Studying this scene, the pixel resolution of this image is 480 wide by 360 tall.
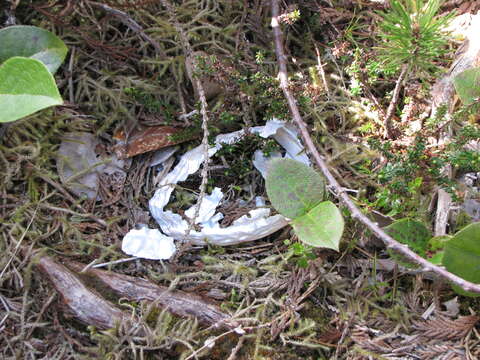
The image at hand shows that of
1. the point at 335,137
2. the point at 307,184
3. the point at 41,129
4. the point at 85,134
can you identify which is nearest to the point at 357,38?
the point at 335,137

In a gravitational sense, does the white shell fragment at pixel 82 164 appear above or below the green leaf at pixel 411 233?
below

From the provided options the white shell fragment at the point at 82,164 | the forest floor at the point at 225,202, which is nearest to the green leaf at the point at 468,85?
the forest floor at the point at 225,202

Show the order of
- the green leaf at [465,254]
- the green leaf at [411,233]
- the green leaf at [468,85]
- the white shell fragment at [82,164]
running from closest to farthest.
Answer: the green leaf at [465,254] < the green leaf at [411,233] < the green leaf at [468,85] < the white shell fragment at [82,164]

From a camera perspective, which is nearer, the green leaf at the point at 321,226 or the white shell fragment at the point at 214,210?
the green leaf at the point at 321,226

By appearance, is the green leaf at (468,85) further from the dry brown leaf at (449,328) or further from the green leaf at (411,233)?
the dry brown leaf at (449,328)

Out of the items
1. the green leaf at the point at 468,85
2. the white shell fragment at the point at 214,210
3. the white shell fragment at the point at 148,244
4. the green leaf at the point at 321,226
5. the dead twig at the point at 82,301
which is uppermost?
the green leaf at the point at 468,85

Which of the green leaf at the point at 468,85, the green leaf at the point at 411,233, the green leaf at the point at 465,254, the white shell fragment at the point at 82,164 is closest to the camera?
the green leaf at the point at 465,254
